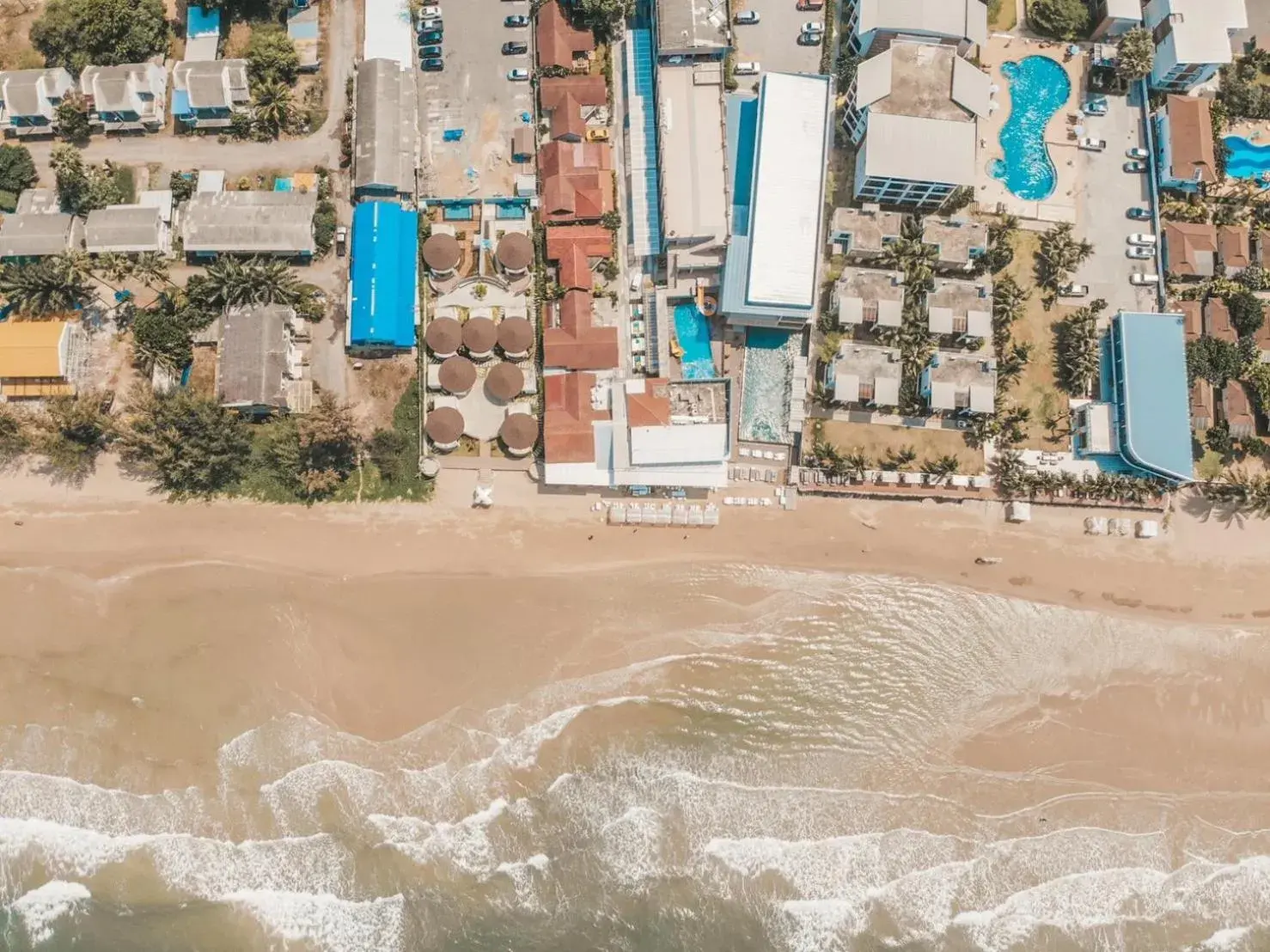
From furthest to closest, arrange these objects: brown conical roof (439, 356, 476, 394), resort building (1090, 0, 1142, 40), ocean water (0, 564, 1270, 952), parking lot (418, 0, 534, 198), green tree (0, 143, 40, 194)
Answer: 1. parking lot (418, 0, 534, 198)
2. resort building (1090, 0, 1142, 40)
3. green tree (0, 143, 40, 194)
4. brown conical roof (439, 356, 476, 394)
5. ocean water (0, 564, 1270, 952)

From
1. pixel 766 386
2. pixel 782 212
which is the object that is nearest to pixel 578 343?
pixel 766 386

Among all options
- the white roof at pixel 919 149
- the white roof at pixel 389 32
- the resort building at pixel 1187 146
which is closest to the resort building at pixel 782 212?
the white roof at pixel 919 149

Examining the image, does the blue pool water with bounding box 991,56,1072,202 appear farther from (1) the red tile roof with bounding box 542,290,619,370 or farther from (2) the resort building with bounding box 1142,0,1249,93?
(1) the red tile roof with bounding box 542,290,619,370

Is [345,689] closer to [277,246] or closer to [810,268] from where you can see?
[277,246]

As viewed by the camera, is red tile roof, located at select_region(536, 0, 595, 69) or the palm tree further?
red tile roof, located at select_region(536, 0, 595, 69)

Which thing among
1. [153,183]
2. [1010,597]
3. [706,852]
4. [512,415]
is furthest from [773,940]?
[153,183]

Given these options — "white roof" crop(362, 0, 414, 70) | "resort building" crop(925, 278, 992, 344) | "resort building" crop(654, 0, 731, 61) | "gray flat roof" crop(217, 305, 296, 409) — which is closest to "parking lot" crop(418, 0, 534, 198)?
"white roof" crop(362, 0, 414, 70)

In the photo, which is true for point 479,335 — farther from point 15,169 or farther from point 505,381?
point 15,169

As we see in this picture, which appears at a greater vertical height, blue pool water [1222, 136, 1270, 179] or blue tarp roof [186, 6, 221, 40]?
blue tarp roof [186, 6, 221, 40]
